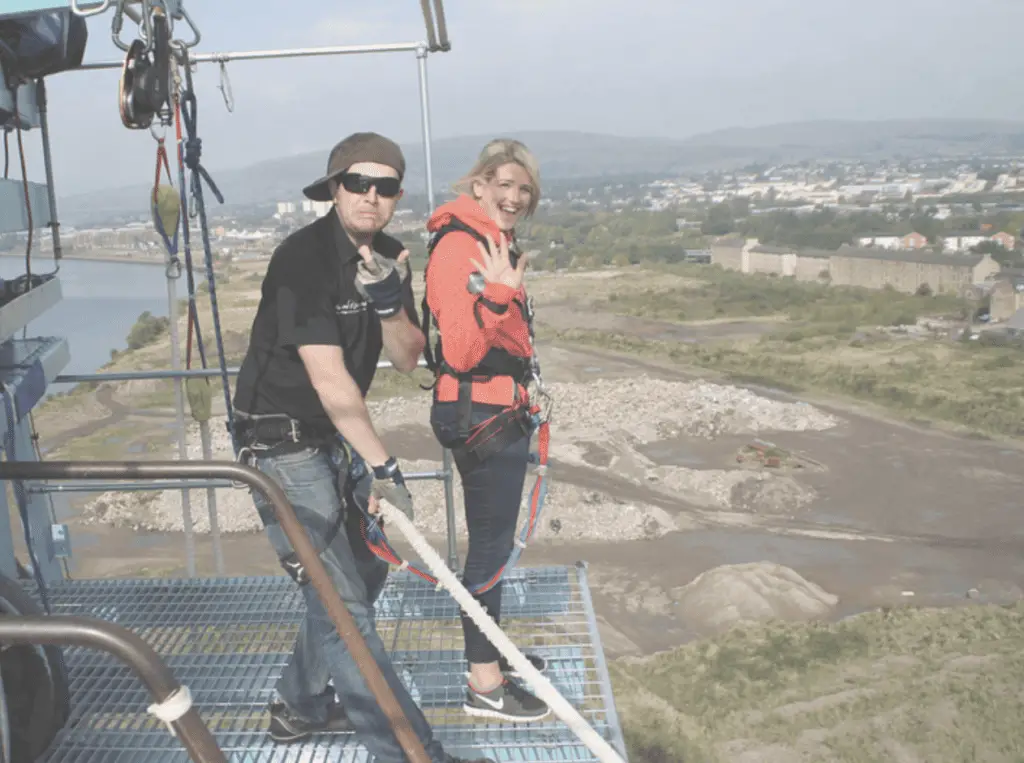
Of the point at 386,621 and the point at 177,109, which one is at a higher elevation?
the point at 177,109

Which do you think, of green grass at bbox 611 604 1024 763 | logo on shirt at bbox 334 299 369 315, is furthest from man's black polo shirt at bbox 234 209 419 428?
green grass at bbox 611 604 1024 763

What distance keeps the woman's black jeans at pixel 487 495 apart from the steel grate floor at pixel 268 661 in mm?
405

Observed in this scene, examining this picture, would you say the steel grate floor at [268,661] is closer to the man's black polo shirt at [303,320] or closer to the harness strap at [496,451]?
the harness strap at [496,451]

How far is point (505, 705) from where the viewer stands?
9.83 feet

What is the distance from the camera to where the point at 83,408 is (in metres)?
33.3

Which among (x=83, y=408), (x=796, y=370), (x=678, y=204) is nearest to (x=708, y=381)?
(x=796, y=370)

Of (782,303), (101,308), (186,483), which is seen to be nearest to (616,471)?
(186,483)

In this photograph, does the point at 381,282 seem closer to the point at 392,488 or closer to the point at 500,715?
the point at 392,488

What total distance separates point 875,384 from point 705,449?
11.0 metres

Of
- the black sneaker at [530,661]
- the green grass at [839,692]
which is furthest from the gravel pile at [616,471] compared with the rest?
the black sneaker at [530,661]

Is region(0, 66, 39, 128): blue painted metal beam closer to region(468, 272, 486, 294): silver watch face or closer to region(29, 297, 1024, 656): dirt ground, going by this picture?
region(468, 272, 486, 294): silver watch face

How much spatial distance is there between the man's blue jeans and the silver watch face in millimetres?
601

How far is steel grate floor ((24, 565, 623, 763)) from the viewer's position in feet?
9.50

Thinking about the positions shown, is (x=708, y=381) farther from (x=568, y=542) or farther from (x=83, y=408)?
(x=83, y=408)
